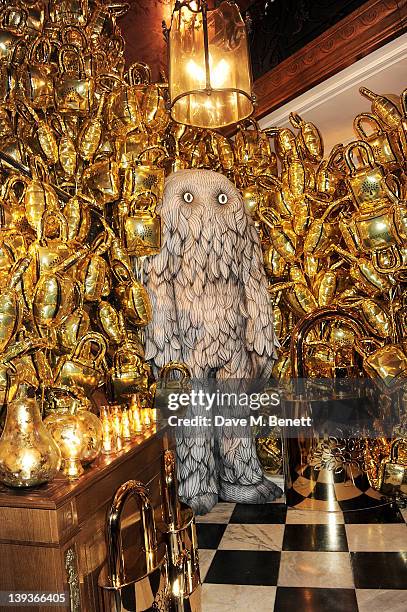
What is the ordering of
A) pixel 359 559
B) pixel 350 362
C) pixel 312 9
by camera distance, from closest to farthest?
pixel 359 559
pixel 350 362
pixel 312 9

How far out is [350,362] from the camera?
2355 millimetres

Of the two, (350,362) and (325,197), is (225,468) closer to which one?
(350,362)

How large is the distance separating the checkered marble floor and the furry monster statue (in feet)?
0.51

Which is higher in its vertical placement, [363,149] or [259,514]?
[363,149]

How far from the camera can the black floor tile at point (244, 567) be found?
180cm

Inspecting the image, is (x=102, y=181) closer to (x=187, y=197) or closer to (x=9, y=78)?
(x=187, y=197)

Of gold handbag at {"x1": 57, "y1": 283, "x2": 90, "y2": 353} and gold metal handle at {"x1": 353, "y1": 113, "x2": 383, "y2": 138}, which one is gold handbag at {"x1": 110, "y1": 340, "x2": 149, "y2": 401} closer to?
gold handbag at {"x1": 57, "y1": 283, "x2": 90, "y2": 353}

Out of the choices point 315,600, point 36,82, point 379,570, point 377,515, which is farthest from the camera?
point 36,82

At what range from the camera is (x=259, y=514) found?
242 cm

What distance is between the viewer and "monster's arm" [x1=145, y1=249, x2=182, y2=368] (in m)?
2.49

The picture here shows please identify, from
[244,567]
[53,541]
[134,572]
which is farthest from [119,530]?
[244,567]

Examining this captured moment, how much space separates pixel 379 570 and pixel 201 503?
86 centimetres

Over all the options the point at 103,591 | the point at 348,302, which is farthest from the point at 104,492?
the point at 348,302

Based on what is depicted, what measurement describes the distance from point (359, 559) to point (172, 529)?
0.97m
